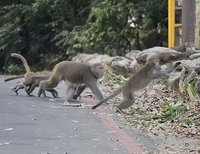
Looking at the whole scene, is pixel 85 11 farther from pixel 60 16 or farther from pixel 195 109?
pixel 195 109

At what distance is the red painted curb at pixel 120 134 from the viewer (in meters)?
9.05

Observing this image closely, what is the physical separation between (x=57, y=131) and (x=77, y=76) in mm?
4185

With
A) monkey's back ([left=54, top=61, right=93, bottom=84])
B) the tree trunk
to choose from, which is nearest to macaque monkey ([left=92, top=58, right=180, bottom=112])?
monkey's back ([left=54, top=61, right=93, bottom=84])

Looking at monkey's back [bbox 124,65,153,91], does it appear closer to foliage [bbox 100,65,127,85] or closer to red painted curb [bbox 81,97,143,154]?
red painted curb [bbox 81,97,143,154]

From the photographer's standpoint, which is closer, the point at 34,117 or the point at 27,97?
the point at 34,117

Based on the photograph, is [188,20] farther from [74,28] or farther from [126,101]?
[74,28]

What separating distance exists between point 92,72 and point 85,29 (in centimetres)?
1690

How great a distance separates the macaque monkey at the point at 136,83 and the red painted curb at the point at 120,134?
50 centimetres

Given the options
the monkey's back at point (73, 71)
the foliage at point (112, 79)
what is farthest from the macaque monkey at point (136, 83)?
the foliage at point (112, 79)

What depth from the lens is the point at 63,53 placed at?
34.5 meters

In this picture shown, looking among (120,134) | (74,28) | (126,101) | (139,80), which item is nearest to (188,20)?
(139,80)

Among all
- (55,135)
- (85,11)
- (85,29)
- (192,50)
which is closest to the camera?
(55,135)

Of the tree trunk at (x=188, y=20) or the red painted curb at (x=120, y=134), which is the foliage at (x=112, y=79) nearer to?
the tree trunk at (x=188, y=20)

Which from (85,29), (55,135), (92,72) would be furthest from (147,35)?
(55,135)
